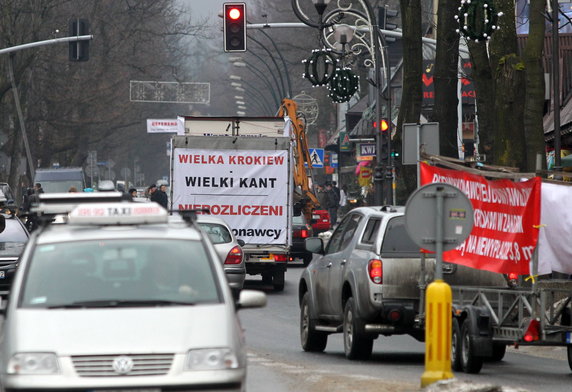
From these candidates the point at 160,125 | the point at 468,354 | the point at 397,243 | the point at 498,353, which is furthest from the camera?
the point at 160,125

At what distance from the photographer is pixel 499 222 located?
14438 millimetres

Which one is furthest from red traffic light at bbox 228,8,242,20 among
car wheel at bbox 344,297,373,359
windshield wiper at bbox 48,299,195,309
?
windshield wiper at bbox 48,299,195,309

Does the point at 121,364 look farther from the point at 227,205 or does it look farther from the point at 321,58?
the point at 321,58

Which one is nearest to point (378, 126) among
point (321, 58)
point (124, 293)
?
point (321, 58)

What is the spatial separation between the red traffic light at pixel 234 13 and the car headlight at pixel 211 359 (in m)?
24.0

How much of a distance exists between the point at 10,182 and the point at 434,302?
183ft

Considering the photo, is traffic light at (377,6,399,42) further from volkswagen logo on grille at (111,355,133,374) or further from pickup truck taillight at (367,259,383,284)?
volkswagen logo on grille at (111,355,133,374)

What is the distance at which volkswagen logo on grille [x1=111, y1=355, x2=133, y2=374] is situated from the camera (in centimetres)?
870

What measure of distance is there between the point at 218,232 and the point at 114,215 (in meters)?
14.0

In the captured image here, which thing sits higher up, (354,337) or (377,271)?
(377,271)

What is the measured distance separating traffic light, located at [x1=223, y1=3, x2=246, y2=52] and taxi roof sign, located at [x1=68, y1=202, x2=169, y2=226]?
2219cm

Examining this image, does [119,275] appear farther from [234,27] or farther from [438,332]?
[234,27]

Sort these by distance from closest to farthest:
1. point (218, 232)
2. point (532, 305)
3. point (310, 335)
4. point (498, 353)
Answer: point (532, 305)
point (498, 353)
point (310, 335)
point (218, 232)

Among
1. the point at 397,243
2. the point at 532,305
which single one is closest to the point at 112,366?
the point at 532,305
